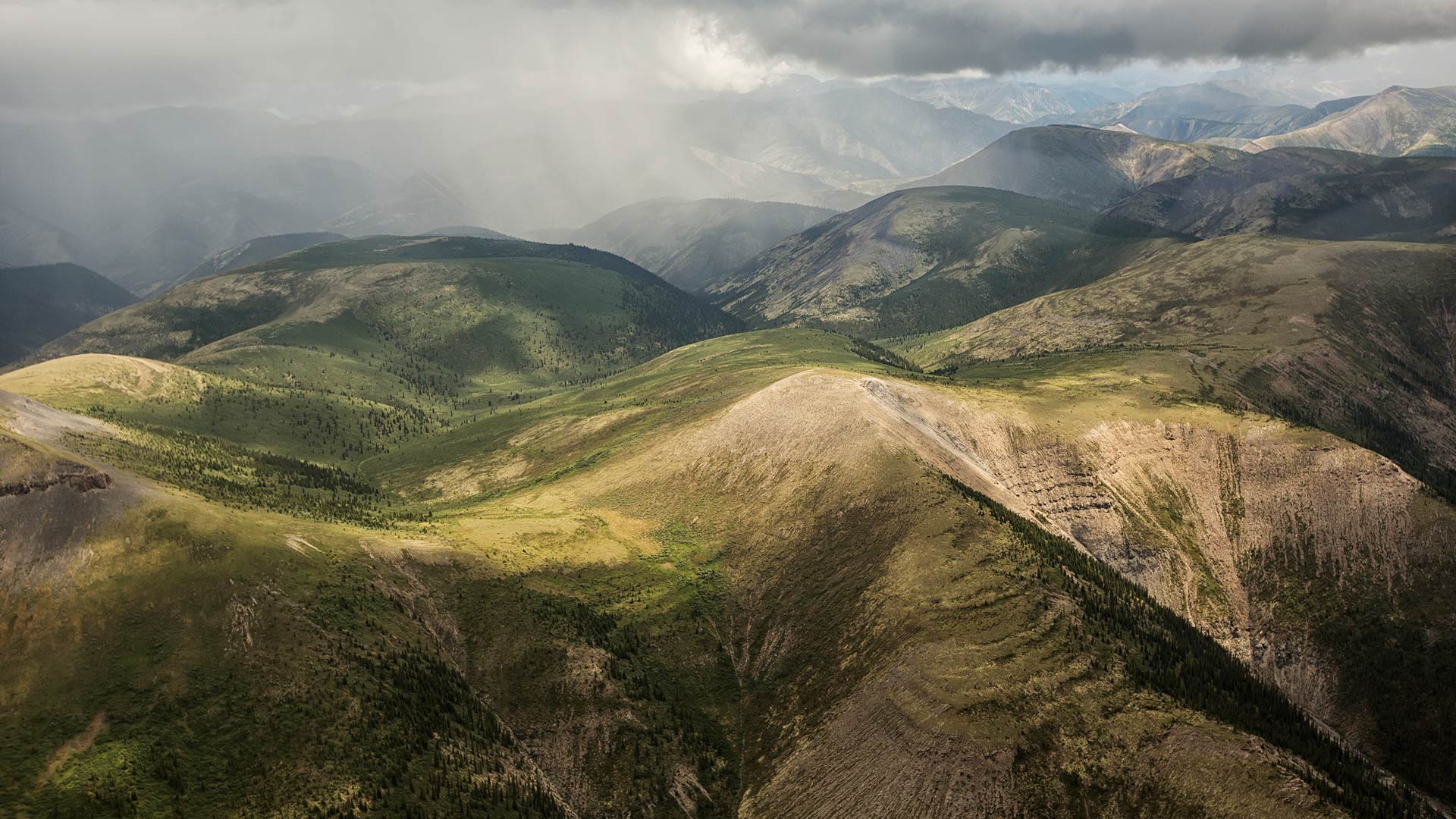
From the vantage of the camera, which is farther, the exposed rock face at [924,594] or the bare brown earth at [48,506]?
the bare brown earth at [48,506]

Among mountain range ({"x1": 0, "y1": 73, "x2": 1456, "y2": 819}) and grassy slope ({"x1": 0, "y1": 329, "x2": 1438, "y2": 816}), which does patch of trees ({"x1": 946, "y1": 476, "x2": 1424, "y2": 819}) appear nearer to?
mountain range ({"x1": 0, "y1": 73, "x2": 1456, "y2": 819})

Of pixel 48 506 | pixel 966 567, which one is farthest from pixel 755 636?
pixel 48 506

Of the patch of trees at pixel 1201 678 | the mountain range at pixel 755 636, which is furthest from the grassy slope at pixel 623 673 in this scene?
the patch of trees at pixel 1201 678

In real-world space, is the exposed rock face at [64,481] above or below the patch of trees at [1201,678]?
above

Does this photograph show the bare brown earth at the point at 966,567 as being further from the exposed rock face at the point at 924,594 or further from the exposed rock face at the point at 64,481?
the exposed rock face at the point at 64,481

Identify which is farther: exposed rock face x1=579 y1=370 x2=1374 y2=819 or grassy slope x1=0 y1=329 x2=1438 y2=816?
exposed rock face x1=579 y1=370 x2=1374 y2=819

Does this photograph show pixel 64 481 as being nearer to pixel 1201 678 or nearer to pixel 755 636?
pixel 755 636

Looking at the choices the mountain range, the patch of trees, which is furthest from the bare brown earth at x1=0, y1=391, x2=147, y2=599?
the patch of trees

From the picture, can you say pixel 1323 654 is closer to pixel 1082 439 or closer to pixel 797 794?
pixel 1082 439

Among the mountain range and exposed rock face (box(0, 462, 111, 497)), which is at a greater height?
exposed rock face (box(0, 462, 111, 497))
